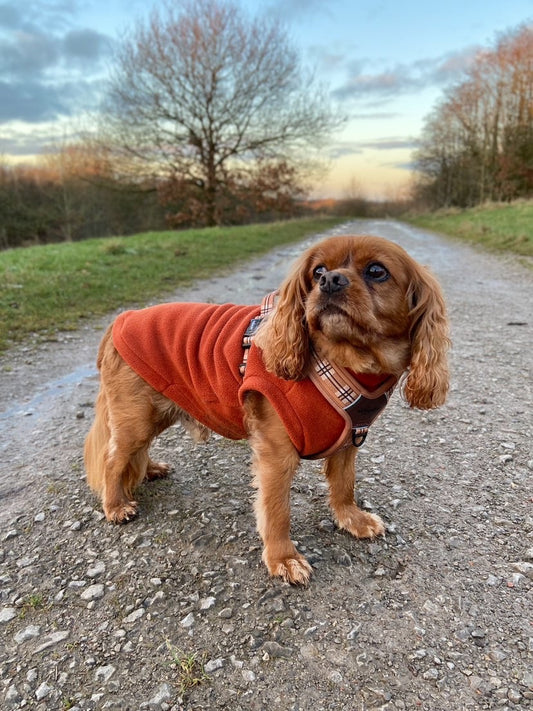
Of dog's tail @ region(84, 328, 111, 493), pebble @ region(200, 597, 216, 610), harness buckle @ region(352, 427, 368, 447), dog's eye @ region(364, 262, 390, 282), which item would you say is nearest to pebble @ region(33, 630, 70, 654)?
pebble @ region(200, 597, 216, 610)

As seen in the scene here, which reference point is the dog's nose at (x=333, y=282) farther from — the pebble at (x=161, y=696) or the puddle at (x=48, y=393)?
the puddle at (x=48, y=393)

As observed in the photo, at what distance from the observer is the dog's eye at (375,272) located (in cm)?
266

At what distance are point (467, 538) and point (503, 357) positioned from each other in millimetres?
3730

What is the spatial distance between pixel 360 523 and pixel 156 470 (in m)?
1.57

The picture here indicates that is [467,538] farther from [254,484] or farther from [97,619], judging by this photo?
[97,619]

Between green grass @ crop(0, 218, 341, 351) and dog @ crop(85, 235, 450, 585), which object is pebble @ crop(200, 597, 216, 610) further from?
green grass @ crop(0, 218, 341, 351)

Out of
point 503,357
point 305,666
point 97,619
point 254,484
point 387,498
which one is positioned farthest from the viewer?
point 503,357

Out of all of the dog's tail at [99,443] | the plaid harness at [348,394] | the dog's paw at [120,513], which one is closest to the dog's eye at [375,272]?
the plaid harness at [348,394]

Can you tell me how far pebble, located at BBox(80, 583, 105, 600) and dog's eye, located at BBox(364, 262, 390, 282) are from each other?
7.26 ft

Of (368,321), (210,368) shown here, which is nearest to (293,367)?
(368,321)

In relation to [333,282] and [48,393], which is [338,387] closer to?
[333,282]

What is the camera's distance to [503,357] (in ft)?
20.2

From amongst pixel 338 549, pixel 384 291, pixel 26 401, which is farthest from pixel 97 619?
pixel 26 401

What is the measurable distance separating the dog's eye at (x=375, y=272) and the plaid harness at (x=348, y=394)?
502 millimetres
